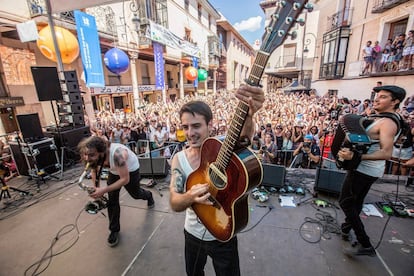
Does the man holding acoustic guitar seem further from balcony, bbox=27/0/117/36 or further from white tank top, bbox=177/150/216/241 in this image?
balcony, bbox=27/0/117/36

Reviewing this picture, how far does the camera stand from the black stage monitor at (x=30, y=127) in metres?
4.55

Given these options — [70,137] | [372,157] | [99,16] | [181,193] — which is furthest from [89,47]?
[372,157]

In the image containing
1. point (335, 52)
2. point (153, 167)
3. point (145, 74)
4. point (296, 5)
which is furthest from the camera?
point (145, 74)

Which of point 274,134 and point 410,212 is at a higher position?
point 274,134

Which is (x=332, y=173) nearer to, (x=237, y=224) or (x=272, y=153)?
(x=272, y=153)

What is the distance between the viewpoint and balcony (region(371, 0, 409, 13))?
29.0ft

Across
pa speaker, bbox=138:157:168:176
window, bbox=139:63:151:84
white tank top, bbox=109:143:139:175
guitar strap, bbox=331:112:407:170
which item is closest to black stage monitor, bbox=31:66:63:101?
pa speaker, bbox=138:157:168:176

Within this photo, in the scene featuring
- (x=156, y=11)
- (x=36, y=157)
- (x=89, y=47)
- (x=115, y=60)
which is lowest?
(x=36, y=157)

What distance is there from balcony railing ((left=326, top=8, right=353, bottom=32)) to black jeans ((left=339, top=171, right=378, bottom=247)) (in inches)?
616

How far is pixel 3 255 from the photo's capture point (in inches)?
102

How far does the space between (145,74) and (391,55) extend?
51.1 ft

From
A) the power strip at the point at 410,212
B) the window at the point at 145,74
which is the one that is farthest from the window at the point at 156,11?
the power strip at the point at 410,212

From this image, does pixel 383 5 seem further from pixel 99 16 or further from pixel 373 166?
pixel 99 16

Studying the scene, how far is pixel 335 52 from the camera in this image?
13633mm
